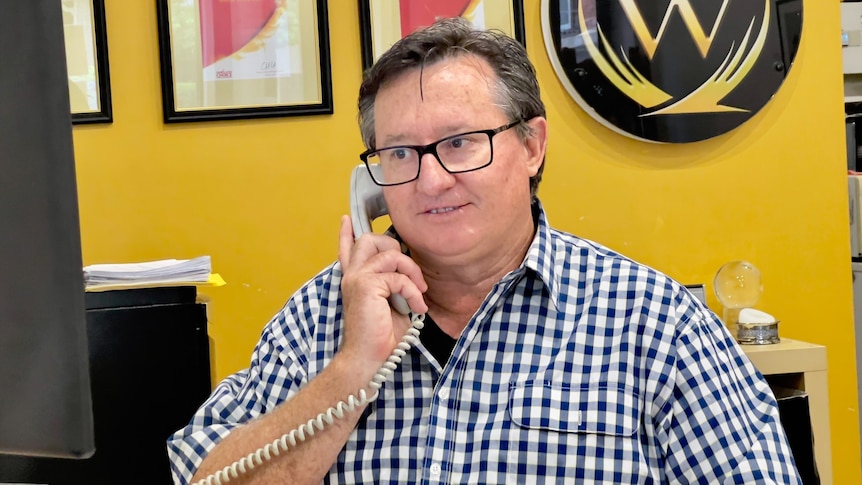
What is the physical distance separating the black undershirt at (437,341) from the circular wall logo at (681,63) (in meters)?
1.00

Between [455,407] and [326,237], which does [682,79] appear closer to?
[326,237]

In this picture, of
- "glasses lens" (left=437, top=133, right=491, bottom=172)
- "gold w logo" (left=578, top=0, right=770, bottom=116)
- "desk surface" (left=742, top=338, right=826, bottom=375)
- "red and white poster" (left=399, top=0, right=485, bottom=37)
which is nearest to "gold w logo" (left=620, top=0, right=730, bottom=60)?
"gold w logo" (left=578, top=0, right=770, bottom=116)

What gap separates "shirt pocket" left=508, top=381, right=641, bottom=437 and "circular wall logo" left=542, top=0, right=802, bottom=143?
112cm

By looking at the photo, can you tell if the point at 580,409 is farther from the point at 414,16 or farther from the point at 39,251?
the point at 414,16

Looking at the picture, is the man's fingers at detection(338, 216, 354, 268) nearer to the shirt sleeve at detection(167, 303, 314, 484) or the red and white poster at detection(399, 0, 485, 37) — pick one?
the shirt sleeve at detection(167, 303, 314, 484)

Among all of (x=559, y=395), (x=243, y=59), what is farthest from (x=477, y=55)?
(x=243, y=59)

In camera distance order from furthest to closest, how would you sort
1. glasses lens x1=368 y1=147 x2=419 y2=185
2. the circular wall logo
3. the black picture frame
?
1. the circular wall logo
2. the black picture frame
3. glasses lens x1=368 y1=147 x2=419 y2=185

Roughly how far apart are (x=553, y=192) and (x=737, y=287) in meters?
0.55

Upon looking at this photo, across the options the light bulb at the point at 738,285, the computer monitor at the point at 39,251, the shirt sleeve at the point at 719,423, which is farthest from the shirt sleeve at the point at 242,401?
the light bulb at the point at 738,285

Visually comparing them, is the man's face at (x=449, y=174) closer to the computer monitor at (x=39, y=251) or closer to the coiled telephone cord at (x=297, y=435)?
the coiled telephone cord at (x=297, y=435)

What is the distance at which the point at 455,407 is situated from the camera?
1.23 m

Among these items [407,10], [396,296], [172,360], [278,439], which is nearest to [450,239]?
[396,296]

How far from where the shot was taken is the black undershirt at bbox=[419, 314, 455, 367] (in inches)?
52.4

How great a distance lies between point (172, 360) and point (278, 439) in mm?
599
